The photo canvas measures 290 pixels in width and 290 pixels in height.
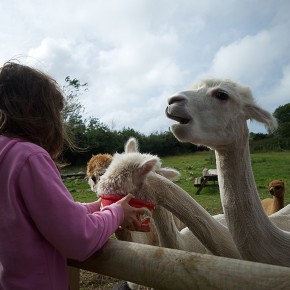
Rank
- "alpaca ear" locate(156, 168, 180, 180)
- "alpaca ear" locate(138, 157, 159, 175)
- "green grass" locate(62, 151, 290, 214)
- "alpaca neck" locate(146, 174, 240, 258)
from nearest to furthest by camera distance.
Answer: "alpaca ear" locate(138, 157, 159, 175) → "alpaca neck" locate(146, 174, 240, 258) → "alpaca ear" locate(156, 168, 180, 180) → "green grass" locate(62, 151, 290, 214)

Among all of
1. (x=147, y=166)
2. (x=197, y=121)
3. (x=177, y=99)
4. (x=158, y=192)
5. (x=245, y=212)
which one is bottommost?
(x=245, y=212)

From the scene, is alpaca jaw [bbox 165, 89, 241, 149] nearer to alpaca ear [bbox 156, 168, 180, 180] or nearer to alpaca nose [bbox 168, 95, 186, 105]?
alpaca nose [bbox 168, 95, 186, 105]

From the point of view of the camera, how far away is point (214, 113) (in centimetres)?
250

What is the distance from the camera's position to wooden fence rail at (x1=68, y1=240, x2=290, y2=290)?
3.23 ft

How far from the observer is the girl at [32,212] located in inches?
52.9

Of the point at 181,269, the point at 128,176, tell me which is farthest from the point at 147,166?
the point at 181,269

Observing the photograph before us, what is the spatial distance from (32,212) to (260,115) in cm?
189

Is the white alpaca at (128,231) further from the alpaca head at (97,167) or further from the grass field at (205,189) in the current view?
the grass field at (205,189)

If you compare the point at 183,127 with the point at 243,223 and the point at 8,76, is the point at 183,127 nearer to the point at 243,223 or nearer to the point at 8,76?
the point at 243,223

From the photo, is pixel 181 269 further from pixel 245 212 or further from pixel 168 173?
pixel 168 173

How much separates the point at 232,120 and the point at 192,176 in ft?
56.0

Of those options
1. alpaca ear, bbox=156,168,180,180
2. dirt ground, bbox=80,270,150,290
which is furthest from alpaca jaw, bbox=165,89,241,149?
dirt ground, bbox=80,270,150,290

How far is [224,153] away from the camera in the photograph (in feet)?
8.43

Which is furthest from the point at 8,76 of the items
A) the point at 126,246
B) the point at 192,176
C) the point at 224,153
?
the point at 192,176
